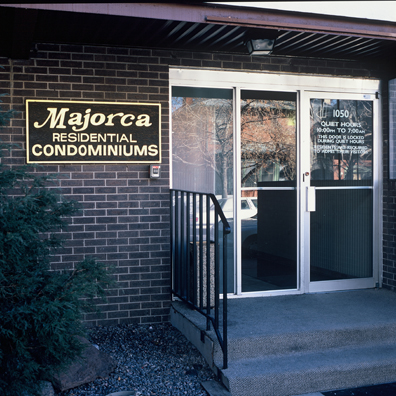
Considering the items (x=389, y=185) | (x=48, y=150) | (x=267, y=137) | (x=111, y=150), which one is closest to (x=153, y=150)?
(x=111, y=150)

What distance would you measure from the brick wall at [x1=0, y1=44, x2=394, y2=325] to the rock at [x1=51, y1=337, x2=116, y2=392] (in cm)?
90

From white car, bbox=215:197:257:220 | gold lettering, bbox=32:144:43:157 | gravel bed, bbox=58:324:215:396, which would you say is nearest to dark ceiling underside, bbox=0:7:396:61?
gold lettering, bbox=32:144:43:157

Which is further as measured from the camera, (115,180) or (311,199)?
(311,199)

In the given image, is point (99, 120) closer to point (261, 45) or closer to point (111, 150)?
point (111, 150)

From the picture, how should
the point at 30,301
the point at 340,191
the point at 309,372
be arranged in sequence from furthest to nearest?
the point at 340,191
the point at 309,372
the point at 30,301

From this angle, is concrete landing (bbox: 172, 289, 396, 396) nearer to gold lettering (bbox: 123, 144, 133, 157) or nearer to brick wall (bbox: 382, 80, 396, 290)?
brick wall (bbox: 382, 80, 396, 290)

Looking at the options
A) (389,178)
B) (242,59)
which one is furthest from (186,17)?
(389,178)

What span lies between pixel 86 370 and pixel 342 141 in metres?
3.74

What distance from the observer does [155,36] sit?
438 cm

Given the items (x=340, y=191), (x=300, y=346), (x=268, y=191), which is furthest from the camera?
(x=340, y=191)

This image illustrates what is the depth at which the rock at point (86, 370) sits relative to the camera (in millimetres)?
3494

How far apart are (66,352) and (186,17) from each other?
2.70 metres

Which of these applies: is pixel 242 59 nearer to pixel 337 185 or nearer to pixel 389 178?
pixel 337 185

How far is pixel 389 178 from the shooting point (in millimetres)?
5453
